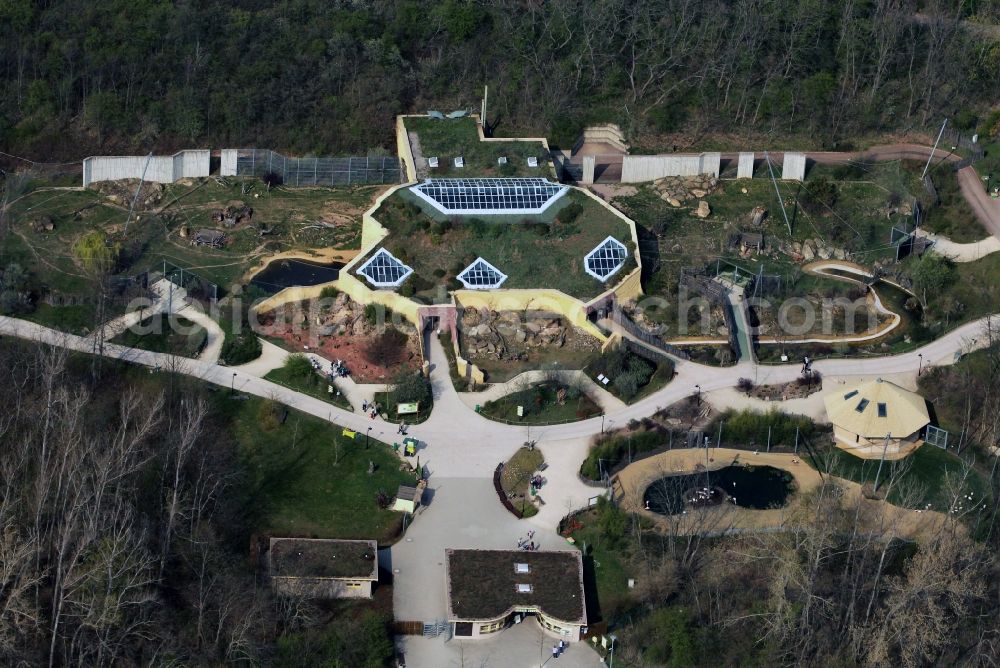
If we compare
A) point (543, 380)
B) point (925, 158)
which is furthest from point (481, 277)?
point (925, 158)

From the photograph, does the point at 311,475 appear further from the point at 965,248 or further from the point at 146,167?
the point at 965,248

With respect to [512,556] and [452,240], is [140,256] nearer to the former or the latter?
[452,240]

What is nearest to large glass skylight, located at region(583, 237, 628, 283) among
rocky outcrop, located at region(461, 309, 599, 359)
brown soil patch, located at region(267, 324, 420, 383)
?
rocky outcrop, located at region(461, 309, 599, 359)

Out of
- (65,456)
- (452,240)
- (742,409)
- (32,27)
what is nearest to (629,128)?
(452,240)

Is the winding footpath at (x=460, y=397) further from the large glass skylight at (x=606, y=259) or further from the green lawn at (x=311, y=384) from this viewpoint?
the large glass skylight at (x=606, y=259)

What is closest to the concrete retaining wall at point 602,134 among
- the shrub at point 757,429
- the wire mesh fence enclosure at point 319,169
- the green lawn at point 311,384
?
the wire mesh fence enclosure at point 319,169

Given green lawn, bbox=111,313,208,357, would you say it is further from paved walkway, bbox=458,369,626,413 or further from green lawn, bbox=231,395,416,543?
paved walkway, bbox=458,369,626,413

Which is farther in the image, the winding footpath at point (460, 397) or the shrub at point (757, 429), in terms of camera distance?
the shrub at point (757, 429)
